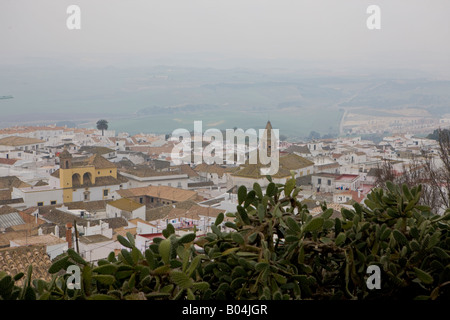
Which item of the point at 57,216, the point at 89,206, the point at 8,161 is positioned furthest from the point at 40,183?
the point at 57,216

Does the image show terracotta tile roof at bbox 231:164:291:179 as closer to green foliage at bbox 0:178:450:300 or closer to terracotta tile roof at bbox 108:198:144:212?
terracotta tile roof at bbox 108:198:144:212

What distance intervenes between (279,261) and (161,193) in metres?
13.2

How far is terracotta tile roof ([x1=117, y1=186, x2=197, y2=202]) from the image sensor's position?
1312 cm

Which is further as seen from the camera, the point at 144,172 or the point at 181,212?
the point at 144,172

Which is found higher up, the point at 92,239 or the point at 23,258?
the point at 23,258

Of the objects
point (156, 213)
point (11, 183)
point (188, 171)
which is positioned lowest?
point (188, 171)

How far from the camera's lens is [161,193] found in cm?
1352

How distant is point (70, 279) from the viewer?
1.41ft

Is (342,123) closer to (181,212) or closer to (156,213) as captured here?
(156,213)

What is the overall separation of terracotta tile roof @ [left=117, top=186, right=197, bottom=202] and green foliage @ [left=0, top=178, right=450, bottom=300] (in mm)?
12288

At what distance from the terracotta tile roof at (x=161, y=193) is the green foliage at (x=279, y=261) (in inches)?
484

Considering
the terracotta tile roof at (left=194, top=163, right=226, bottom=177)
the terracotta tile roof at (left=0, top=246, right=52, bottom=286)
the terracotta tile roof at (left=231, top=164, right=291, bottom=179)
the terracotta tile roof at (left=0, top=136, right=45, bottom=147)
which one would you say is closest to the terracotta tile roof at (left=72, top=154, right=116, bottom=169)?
the terracotta tile roof at (left=194, top=163, right=226, bottom=177)

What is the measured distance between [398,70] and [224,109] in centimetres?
940

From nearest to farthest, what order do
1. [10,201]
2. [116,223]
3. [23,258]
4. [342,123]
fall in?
[23,258] → [116,223] → [10,201] → [342,123]
